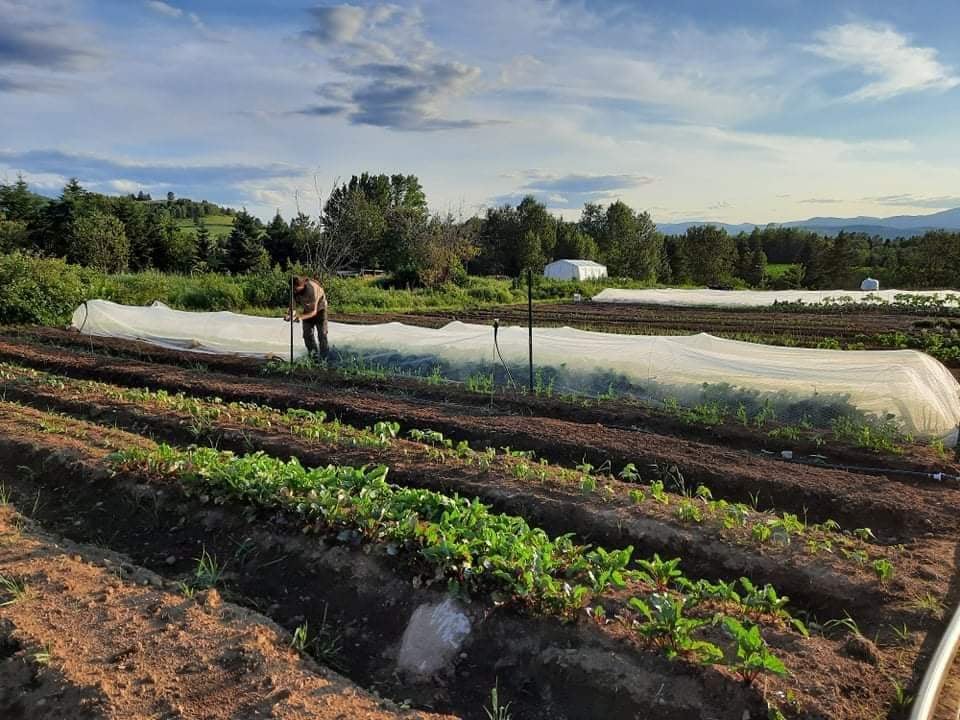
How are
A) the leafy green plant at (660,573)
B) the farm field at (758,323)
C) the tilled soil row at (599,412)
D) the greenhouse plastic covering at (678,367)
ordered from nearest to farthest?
the leafy green plant at (660,573), the tilled soil row at (599,412), the greenhouse plastic covering at (678,367), the farm field at (758,323)

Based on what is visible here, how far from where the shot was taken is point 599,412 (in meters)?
7.38

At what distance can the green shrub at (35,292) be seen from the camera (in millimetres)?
14695

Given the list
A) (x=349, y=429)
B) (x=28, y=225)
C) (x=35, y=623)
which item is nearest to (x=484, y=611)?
(x=35, y=623)

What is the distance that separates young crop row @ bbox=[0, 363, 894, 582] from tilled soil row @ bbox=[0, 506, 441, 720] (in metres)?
2.33

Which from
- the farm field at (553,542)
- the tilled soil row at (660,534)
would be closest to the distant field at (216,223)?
the farm field at (553,542)

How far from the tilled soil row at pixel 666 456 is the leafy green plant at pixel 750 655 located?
2414 millimetres

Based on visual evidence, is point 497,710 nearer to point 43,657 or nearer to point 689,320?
point 43,657

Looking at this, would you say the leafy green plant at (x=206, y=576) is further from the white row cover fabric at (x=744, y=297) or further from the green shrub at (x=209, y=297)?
the white row cover fabric at (x=744, y=297)

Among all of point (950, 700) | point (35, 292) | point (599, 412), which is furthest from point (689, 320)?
point (950, 700)

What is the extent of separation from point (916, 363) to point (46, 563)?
8.17m

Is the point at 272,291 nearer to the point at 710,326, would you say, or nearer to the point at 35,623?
the point at 710,326

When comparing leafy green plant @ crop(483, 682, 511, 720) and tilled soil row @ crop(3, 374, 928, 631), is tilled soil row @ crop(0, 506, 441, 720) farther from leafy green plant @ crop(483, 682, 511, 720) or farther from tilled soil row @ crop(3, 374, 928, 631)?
tilled soil row @ crop(3, 374, 928, 631)

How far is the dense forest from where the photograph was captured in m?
30.0

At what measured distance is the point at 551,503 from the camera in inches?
180
